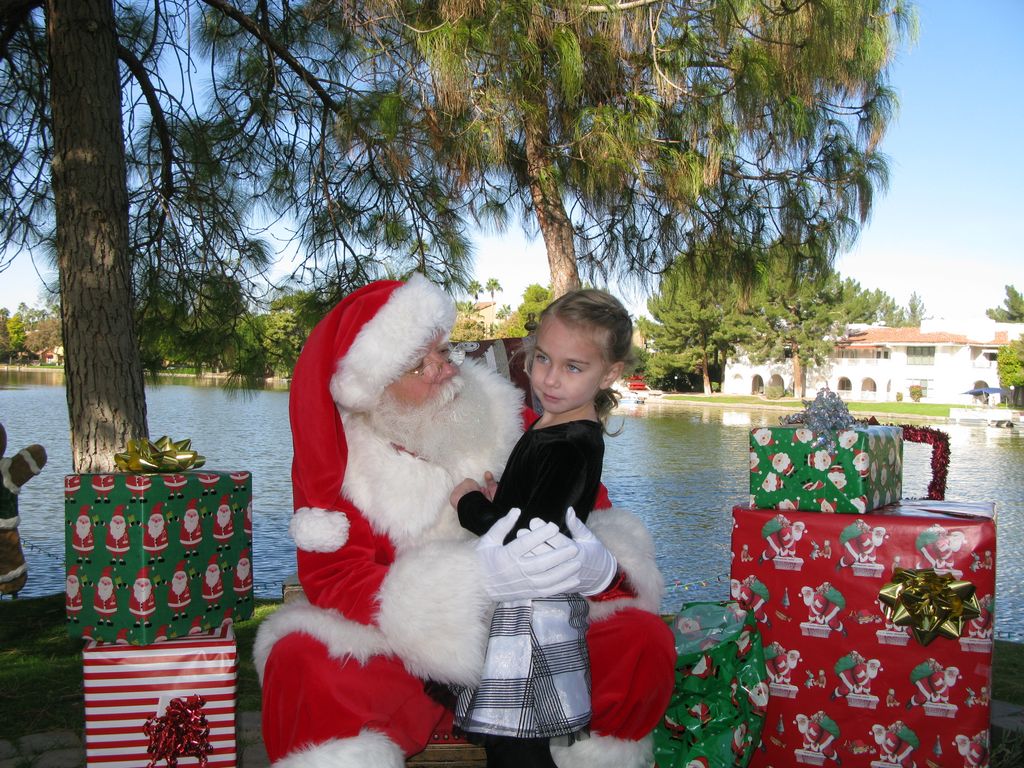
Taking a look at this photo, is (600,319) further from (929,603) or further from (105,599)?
(105,599)

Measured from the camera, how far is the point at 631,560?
196cm

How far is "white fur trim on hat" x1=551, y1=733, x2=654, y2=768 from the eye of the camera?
1.80 meters

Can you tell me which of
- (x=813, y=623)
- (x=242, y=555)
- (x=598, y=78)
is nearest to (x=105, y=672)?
(x=242, y=555)

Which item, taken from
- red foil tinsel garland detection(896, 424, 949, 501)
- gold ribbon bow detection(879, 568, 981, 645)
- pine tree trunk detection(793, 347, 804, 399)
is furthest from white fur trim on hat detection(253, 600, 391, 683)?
pine tree trunk detection(793, 347, 804, 399)

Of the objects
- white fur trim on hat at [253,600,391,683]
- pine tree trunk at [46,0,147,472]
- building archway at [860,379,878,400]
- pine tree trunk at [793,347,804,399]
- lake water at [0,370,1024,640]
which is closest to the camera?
white fur trim on hat at [253,600,391,683]

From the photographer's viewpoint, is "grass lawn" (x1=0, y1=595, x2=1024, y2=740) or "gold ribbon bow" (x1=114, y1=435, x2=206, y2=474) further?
"grass lawn" (x1=0, y1=595, x2=1024, y2=740)

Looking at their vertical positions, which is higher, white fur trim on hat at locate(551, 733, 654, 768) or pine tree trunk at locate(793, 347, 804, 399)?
pine tree trunk at locate(793, 347, 804, 399)

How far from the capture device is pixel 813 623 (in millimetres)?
2168

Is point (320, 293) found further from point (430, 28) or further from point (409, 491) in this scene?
point (409, 491)

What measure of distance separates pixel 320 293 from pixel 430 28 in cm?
149

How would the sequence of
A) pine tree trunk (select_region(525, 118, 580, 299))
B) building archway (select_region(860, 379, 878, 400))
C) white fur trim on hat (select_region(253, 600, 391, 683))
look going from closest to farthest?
1. white fur trim on hat (select_region(253, 600, 391, 683))
2. pine tree trunk (select_region(525, 118, 580, 299))
3. building archway (select_region(860, 379, 878, 400))

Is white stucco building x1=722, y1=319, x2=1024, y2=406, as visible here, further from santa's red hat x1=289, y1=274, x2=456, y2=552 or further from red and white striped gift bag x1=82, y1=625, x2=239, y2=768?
red and white striped gift bag x1=82, y1=625, x2=239, y2=768

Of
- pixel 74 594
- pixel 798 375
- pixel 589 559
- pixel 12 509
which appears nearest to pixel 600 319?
pixel 589 559

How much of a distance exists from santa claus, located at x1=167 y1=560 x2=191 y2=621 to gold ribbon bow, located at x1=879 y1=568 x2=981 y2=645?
1814 mm
